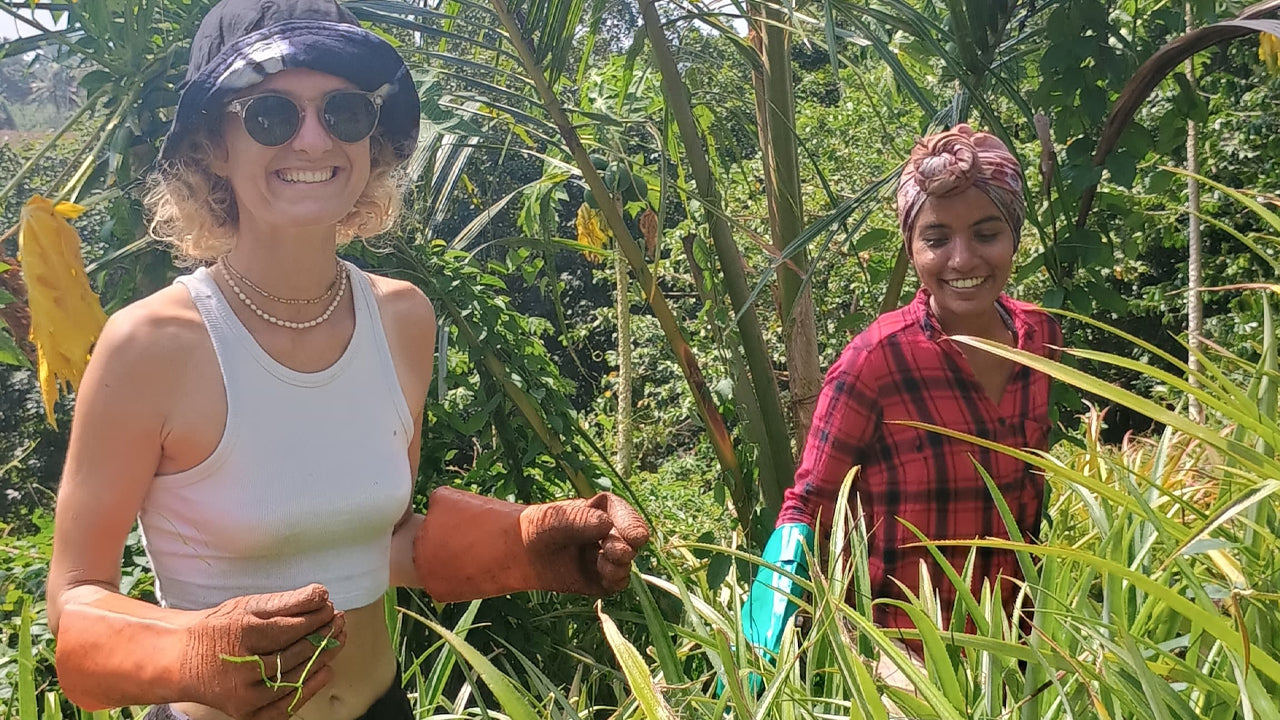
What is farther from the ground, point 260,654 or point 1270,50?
point 1270,50

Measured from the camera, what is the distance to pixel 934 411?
1.38 meters

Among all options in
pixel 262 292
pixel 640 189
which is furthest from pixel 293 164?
pixel 640 189

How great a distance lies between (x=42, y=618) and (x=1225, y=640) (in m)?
2.07

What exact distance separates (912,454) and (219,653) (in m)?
0.87

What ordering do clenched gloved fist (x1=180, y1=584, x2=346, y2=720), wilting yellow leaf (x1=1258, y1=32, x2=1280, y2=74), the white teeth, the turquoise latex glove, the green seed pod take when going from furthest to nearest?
the green seed pod < wilting yellow leaf (x1=1258, y1=32, x2=1280, y2=74) < the turquoise latex glove < the white teeth < clenched gloved fist (x1=180, y1=584, x2=346, y2=720)

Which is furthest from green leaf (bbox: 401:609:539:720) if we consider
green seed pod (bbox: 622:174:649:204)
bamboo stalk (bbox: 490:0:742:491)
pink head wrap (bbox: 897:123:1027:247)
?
green seed pod (bbox: 622:174:649:204)

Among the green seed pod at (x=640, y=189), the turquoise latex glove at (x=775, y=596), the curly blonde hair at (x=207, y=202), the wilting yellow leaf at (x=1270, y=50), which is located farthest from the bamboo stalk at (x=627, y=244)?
the wilting yellow leaf at (x=1270, y=50)

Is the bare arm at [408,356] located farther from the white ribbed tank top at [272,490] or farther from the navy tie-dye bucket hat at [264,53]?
the navy tie-dye bucket hat at [264,53]

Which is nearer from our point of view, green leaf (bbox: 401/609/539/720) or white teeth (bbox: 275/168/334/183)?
green leaf (bbox: 401/609/539/720)

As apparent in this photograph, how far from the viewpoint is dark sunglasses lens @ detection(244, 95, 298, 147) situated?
1.08 meters

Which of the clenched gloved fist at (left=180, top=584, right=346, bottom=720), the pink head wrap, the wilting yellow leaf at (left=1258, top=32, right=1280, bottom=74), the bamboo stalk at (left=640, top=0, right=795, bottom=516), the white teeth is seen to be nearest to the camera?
the clenched gloved fist at (left=180, top=584, right=346, bottom=720)

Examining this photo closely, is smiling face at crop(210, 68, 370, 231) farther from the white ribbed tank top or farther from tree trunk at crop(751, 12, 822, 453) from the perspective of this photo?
tree trunk at crop(751, 12, 822, 453)

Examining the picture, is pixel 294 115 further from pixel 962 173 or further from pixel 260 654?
pixel 962 173

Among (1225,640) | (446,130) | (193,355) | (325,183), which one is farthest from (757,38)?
(1225,640)
